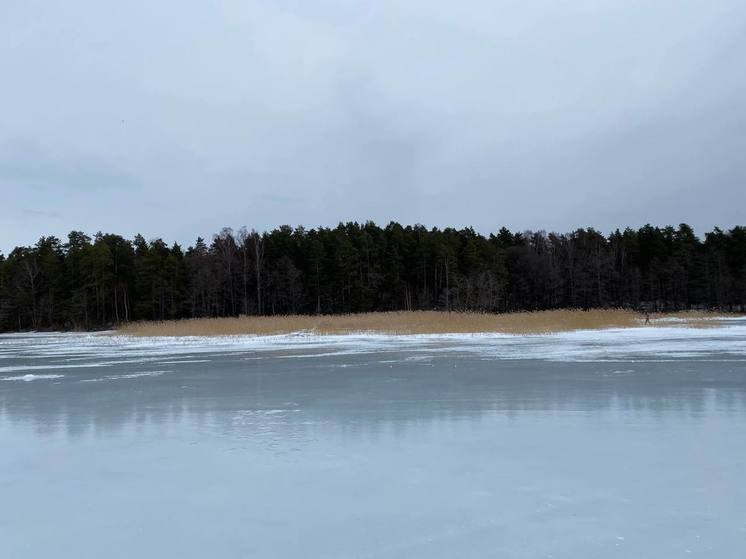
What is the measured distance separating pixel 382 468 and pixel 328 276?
6387cm

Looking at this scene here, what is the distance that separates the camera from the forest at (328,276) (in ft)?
209

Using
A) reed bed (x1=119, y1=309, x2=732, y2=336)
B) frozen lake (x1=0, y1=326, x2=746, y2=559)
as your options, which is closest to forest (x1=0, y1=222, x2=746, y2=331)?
reed bed (x1=119, y1=309, x2=732, y2=336)

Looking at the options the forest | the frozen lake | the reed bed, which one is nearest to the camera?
the frozen lake

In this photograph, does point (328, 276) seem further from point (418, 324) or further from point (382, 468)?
point (382, 468)

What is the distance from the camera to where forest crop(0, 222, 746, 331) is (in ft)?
209

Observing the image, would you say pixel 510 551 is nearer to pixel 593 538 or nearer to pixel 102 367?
pixel 593 538

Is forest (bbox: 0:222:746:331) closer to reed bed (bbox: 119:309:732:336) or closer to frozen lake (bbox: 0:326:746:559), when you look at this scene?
reed bed (bbox: 119:309:732:336)

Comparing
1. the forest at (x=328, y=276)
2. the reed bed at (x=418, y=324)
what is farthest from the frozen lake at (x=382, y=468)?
the forest at (x=328, y=276)

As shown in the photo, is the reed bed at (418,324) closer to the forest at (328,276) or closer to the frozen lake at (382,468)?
the frozen lake at (382,468)

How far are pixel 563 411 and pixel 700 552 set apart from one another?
4616mm

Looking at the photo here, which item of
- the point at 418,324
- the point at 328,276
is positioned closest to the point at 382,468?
the point at 418,324

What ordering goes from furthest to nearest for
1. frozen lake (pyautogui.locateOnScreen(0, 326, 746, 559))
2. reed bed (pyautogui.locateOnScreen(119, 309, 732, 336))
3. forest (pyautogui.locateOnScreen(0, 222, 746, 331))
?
1. forest (pyautogui.locateOnScreen(0, 222, 746, 331))
2. reed bed (pyautogui.locateOnScreen(119, 309, 732, 336))
3. frozen lake (pyautogui.locateOnScreen(0, 326, 746, 559))

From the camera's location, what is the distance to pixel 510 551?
358 centimetres

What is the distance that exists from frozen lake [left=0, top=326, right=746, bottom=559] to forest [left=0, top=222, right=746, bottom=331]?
1882 inches
